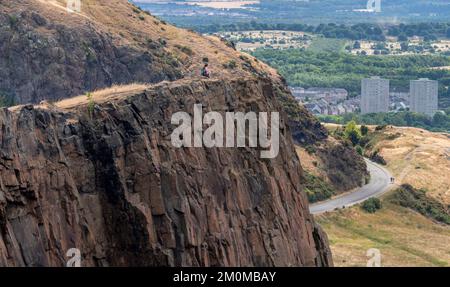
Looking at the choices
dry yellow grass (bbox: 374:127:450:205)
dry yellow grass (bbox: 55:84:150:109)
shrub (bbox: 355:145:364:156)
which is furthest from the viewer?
shrub (bbox: 355:145:364:156)

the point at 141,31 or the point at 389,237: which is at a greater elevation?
the point at 141,31

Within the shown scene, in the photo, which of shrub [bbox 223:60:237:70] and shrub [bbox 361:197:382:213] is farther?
shrub [bbox 223:60:237:70]

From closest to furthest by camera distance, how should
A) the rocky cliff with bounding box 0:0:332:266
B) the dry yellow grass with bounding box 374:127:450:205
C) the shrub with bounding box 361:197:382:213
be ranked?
1. the rocky cliff with bounding box 0:0:332:266
2. the shrub with bounding box 361:197:382:213
3. the dry yellow grass with bounding box 374:127:450:205

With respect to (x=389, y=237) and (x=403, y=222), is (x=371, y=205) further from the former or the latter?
(x=389, y=237)

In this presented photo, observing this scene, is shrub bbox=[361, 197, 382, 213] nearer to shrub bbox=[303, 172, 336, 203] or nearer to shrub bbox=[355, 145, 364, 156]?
shrub bbox=[303, 172, 336, 203]

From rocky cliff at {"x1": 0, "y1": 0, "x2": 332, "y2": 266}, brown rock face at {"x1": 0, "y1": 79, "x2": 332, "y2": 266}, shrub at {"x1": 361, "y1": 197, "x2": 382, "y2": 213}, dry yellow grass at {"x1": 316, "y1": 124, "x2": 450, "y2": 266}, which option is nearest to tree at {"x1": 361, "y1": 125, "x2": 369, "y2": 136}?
dry yellow grass at {"x1": 316, "y1": 124, "x2": 450, "y2": 266}

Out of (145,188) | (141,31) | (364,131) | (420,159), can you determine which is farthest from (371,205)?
(145,188)

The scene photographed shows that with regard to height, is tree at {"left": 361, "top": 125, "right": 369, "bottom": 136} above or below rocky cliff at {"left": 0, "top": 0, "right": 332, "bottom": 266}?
below

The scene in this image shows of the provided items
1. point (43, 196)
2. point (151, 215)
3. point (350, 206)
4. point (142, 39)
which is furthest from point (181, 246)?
point (142, 39)
